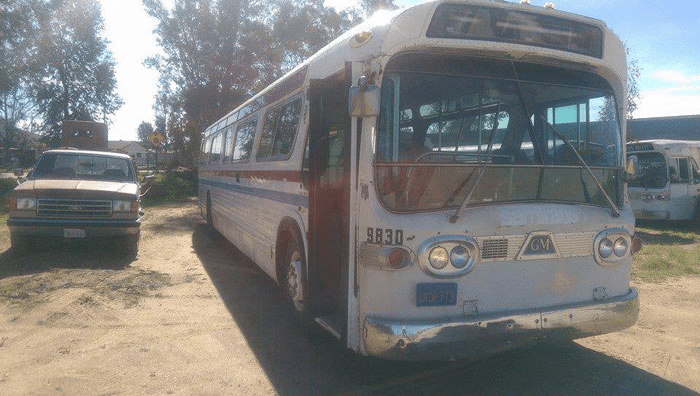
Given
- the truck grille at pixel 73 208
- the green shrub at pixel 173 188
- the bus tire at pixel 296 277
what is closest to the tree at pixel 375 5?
the green shrub at pixel 173 188

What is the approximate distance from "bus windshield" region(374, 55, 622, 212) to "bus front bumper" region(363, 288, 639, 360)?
2.81 ft

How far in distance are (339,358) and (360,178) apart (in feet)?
6.43

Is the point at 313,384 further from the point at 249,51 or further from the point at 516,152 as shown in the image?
the point at 249,51

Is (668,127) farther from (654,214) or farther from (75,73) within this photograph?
(75,73)

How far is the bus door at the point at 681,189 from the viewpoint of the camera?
14703 millimetres

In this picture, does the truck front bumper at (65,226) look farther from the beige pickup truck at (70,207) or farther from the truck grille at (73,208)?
the truck grille at (73,208)

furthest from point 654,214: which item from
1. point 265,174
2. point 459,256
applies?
point 459,256

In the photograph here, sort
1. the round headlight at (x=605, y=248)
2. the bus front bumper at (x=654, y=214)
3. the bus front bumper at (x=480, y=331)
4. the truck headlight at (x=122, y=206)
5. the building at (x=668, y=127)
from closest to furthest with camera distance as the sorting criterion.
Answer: the bus front bumper at (x=480, y=331), the round headlight at (x=605, y=248), the truck headlight at (x=122, y=206), the bus front bumper at (x=654, y=214), the building at (x=668, y=127)

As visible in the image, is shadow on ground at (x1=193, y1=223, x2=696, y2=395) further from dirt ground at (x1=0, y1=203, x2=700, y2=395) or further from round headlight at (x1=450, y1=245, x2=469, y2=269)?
round headlight at (x1=450, y1=245, x2=469, y2=269)

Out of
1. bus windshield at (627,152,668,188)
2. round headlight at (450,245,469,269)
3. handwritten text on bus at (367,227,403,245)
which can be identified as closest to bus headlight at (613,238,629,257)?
round headlight at (450,245,469,269)

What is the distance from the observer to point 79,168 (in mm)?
10000

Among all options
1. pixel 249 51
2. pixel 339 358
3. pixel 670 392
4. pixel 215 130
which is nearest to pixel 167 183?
pixel 249 51

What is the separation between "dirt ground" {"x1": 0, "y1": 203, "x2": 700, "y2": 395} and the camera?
438 centimetres

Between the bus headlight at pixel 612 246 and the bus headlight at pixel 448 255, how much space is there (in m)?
1.20
